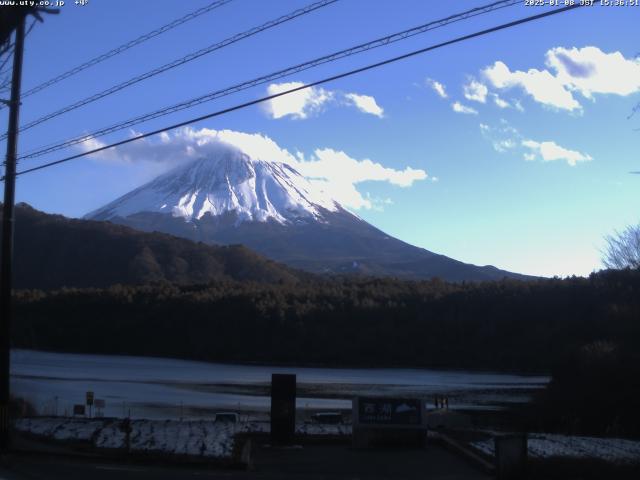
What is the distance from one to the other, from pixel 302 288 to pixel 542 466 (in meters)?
110

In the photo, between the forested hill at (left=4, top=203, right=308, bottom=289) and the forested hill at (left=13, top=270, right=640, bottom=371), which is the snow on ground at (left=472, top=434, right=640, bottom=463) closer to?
the forested hill at (left=13, top=270, right=640, bottom=371)

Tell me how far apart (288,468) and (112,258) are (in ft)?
433

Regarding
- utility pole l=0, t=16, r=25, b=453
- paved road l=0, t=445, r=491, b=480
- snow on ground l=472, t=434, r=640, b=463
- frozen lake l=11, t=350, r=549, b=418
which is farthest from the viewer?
frozen lake l=11, t=350, r=549, b=418

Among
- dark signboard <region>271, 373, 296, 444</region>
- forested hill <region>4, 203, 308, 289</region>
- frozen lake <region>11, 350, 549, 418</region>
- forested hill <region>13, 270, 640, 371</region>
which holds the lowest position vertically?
frozen lake <region>11, 350, 549, 418</region>

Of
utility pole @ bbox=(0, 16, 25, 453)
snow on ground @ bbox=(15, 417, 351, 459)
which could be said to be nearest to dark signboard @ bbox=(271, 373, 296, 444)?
snow on ground @ bbox=(15, 417, 351, 459)

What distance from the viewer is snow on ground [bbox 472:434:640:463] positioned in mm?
16516

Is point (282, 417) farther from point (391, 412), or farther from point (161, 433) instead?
point (161, 433)

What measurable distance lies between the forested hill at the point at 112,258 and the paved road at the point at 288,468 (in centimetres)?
→ 11776

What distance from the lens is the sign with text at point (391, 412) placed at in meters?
18.7

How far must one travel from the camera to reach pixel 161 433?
19.7 metres

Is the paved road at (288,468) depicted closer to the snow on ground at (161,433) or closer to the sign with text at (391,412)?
the sign with text at (391,412)

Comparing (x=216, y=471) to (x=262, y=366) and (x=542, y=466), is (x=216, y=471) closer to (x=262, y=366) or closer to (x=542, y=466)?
(x=542, y=466)

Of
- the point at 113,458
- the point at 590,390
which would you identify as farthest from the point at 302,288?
the point at 113,458

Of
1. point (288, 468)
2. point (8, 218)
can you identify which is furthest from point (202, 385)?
point (288, 468)
